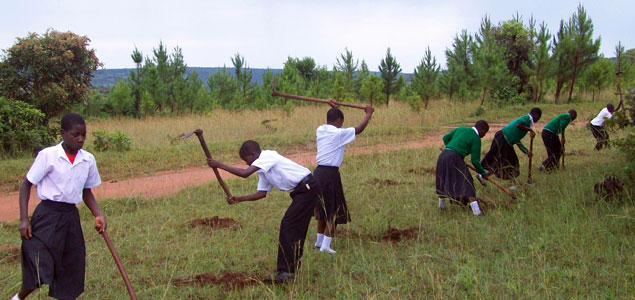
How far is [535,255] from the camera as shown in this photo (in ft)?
14.2

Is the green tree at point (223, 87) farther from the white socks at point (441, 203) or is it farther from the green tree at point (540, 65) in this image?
the white socks at point (441, 203)

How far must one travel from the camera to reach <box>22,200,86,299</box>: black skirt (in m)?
3.22

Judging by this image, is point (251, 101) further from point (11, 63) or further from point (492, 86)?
point (11, 63)

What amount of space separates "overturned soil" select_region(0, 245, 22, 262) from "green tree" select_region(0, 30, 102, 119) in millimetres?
6737

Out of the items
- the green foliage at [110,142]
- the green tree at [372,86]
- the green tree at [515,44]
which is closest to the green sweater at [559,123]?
the green foliage at [110,142]

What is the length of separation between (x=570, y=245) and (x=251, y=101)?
73.5ft

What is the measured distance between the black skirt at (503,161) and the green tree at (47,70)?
8736 millimetres

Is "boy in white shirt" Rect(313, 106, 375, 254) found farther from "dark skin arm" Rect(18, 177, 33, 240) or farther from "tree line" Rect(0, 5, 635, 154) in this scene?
"tree line" Rect(0, 5, 635, 154)

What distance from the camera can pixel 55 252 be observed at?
3295 mm

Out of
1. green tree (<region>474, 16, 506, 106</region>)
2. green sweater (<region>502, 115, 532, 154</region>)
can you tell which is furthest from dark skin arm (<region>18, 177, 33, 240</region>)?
green tree (<region>474, 16, 506, 106</region>)

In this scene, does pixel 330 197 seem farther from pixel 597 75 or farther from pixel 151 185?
pixel 597 75

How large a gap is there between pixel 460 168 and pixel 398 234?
51.3 inches

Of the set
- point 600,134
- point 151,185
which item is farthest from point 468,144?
point 151,185

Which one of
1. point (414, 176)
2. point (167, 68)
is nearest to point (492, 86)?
point (414, 176)
